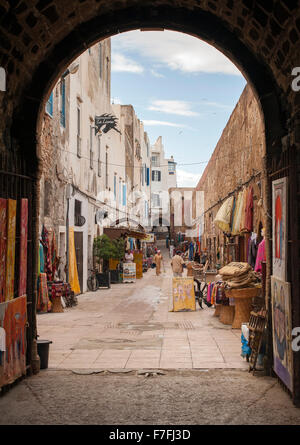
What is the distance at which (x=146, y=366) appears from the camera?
7547 mm

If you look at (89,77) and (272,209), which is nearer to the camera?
(272,209)

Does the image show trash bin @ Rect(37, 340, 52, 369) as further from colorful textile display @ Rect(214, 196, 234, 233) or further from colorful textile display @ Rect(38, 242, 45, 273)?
colorful textile display @ Rect(214, 196, 234, 233)

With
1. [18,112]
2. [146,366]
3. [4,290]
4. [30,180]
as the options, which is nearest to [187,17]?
[18,112]

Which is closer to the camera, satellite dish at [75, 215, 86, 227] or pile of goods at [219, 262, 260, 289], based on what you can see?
pile of goods at [219, 262, 260, 289]

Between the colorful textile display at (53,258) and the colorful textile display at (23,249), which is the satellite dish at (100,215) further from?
the colorful textile display at (23,249)

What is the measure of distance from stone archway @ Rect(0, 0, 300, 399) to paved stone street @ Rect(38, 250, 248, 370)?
97.6 inches

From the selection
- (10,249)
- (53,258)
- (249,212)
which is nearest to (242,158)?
(249,212)

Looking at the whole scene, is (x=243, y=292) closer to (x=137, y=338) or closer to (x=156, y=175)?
(x=137, y=338)

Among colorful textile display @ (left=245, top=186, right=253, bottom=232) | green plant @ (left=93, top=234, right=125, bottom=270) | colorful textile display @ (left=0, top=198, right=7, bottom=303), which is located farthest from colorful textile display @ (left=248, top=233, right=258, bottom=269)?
green plant @ (left=93, top=234, right=125, bottom=270)

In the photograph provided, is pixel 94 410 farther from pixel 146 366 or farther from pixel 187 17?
pixel 187 17

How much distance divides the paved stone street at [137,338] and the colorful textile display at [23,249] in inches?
58.1

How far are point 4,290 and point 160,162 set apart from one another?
2716 inches

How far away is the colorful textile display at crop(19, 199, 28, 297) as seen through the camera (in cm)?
679
